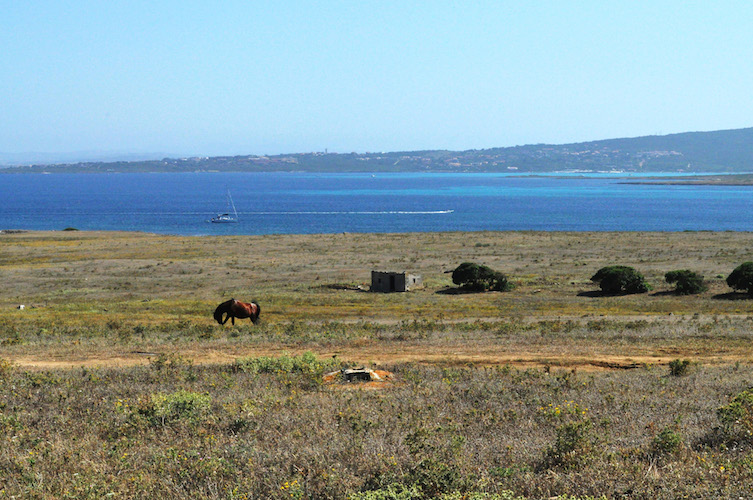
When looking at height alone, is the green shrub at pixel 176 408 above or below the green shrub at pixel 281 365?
above

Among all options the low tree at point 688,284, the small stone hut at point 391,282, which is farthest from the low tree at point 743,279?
the small stone hut at point 391,282

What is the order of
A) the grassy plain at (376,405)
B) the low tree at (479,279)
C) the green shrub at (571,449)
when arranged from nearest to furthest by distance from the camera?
the grassy plain at (376,405)
the green shrub at (571,449)
the low tree at (479,279)

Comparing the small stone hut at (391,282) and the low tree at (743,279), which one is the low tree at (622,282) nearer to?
the low tree at (743,279)

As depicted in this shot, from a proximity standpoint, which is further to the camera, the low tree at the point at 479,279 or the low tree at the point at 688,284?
the low tree at the point at 479,279

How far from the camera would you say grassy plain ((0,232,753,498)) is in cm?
801

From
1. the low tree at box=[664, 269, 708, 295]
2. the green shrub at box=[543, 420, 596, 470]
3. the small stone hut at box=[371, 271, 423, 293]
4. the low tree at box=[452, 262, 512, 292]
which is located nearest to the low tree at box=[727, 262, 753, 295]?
the low tree at box=[664, 269, 708, 295]

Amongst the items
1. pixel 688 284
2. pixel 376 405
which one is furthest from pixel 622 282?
pixel 376 405

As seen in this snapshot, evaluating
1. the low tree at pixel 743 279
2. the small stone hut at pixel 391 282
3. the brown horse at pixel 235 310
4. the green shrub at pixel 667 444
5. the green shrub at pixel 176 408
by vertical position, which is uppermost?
the green shrub at pixel 667 444

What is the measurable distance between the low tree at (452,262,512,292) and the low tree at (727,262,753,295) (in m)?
13.1

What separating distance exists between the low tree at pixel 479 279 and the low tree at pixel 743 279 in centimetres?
1314

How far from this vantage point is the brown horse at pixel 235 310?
2719cm

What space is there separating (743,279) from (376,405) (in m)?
34.1

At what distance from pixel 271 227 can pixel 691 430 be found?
12551cm

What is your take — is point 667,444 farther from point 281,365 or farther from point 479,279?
point 479,279
